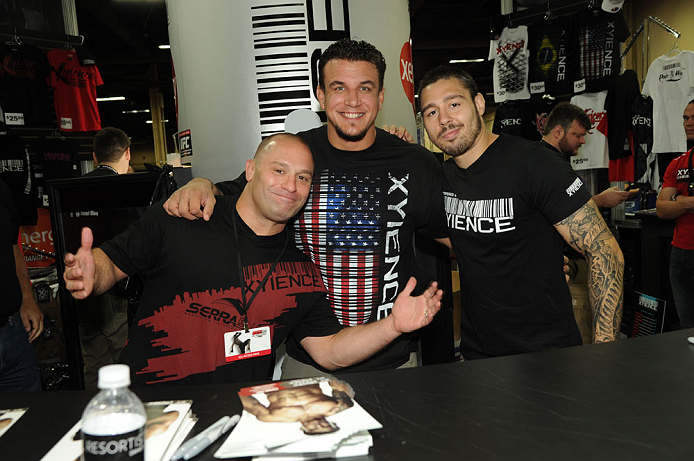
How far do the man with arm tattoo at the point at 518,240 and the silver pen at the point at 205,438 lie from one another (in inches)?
47.4

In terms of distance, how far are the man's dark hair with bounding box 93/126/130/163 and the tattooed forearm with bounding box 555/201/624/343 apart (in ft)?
11.7

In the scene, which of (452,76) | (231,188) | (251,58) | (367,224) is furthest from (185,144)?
(452,76)

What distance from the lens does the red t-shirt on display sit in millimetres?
3945

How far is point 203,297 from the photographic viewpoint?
5.57 ft

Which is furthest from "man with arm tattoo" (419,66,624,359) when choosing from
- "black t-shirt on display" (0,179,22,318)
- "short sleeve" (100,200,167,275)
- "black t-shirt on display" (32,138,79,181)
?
"black t-shirt on display" (32,138,79,181)

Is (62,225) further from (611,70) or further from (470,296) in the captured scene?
(611,70)

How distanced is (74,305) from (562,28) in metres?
5.42

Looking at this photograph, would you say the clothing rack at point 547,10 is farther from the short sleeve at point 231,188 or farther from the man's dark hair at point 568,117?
the short sleeve at point 231,188

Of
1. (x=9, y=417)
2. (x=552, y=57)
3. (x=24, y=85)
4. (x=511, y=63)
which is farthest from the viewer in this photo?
(x=511, y=63)

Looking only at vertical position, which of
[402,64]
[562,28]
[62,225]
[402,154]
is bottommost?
[62,225]

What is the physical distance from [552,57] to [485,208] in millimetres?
4574

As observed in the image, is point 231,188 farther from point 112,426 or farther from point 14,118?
point 14,118

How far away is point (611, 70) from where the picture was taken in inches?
214

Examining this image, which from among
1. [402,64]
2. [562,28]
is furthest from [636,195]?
[402,64]
